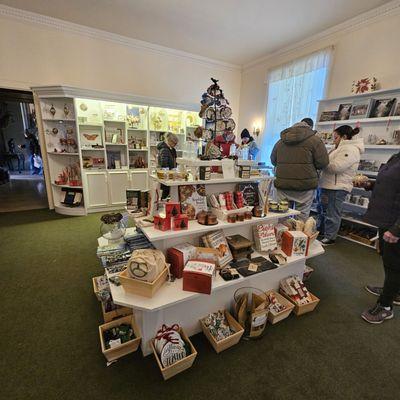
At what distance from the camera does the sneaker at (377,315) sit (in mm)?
1769

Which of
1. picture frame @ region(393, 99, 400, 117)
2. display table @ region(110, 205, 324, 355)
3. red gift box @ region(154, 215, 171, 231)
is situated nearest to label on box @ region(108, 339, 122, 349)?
display table @ region(110, 205, 324, 355)

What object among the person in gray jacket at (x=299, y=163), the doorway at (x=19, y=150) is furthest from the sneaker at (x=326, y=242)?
the doorway at (x=19, y=150)

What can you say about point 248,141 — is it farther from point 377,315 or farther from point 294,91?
point 294,91

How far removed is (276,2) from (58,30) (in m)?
3.62

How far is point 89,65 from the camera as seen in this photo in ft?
13.6

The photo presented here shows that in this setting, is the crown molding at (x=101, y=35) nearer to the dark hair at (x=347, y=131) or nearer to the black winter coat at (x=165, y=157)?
the black winter coat at (x=165, y=157)

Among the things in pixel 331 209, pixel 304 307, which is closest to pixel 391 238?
pixel 304 307

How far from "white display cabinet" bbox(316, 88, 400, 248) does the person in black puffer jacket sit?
1.59 meters

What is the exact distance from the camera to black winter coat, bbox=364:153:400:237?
5.41 feet

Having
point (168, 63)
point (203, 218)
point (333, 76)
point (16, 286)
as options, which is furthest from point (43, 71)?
point (333, 76)

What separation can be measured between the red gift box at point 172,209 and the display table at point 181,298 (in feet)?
0.43

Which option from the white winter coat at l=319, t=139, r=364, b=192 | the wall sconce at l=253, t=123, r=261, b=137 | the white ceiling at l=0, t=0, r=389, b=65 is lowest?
the white winter coat at l=319, t=139, r=364, b=192

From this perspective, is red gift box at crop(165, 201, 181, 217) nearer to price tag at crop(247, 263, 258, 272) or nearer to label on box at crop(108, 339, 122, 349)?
price tag at crop(247, 263, 258, 272)

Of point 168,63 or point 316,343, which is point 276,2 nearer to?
point 168,63
